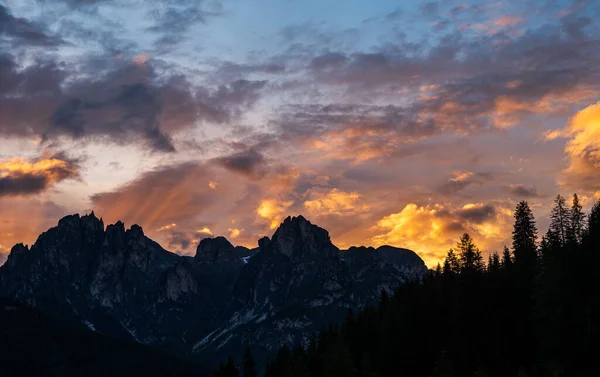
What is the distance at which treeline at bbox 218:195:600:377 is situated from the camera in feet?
318

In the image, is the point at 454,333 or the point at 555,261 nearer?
the point at 555,261

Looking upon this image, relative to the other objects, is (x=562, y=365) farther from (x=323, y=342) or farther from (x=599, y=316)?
(x=323, y=342)

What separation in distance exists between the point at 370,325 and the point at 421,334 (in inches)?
1355

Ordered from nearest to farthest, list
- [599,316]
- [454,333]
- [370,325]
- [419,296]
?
[599,316] → [454,333] → [419,296] → [370,325]

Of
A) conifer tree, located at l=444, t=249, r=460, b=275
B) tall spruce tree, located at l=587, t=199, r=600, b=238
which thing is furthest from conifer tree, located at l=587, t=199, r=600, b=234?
conifer tree, located at l=444, t=249, r=460, b=275

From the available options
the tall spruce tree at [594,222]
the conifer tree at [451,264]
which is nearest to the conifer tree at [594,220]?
the tall spruce tree at [594,222]

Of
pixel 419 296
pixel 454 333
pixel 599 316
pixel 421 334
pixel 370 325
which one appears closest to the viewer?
pixel 599 316

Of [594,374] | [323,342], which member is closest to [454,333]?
[594,374]

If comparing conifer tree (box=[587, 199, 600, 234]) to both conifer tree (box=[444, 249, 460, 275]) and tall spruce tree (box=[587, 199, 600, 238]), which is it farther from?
conifer tree (box=[444, 249, 460, 275])

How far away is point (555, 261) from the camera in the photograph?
331 ft

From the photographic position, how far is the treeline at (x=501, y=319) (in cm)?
9681

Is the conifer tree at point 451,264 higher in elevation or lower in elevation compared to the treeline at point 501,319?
higher

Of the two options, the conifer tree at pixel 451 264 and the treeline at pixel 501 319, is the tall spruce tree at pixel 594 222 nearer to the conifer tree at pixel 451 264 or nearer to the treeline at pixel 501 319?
the treeline at pixel 501 319

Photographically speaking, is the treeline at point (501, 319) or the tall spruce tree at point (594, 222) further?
the tall spruce tree at point (594, 222)
